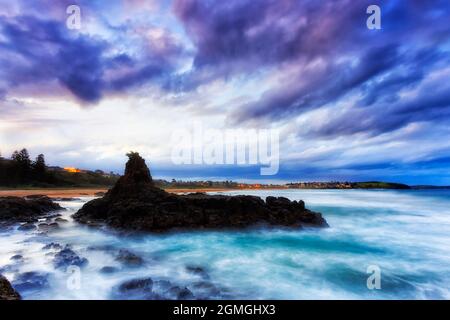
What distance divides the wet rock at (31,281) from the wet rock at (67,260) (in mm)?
758

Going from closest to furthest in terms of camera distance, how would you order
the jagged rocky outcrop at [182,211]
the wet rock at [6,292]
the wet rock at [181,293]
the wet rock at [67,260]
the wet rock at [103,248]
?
the wet rock at [6,292] < the wet rock at [181,293] < the wet rock at [67,260] < the wet rock at [103,248] < the jagged rocky outcrop at [182,211]

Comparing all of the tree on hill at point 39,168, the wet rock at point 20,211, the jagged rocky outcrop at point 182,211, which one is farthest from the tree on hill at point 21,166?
the jagged rocky outcrop at point 182,211

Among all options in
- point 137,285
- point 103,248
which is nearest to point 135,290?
point 137,285

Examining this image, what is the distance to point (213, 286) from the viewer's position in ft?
25.4

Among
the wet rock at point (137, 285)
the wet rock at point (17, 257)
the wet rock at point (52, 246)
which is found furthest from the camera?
the wet rock at point (52, 246)

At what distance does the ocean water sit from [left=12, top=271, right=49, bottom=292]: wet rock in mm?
70

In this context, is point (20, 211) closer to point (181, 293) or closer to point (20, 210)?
point (20, 210)

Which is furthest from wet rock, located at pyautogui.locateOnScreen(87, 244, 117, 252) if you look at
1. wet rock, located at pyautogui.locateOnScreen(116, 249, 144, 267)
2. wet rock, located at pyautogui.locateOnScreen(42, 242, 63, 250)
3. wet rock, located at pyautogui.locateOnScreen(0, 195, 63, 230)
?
wet rock, located at pyautogui.locateOnScreen(0, 195, 63, 230)

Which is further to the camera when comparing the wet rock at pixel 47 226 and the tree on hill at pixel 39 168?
the tree on hill at pixel 39 168

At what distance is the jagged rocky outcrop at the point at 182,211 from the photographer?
546 inches

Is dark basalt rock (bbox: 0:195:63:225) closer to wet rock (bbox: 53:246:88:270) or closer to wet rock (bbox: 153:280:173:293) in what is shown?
wet rock (bbox: 53:246:88:270)

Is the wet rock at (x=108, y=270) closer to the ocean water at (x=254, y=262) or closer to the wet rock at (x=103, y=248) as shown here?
the ocean water at (x=254, y=262)

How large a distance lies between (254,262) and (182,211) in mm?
5174

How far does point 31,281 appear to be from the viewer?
7656 mm
